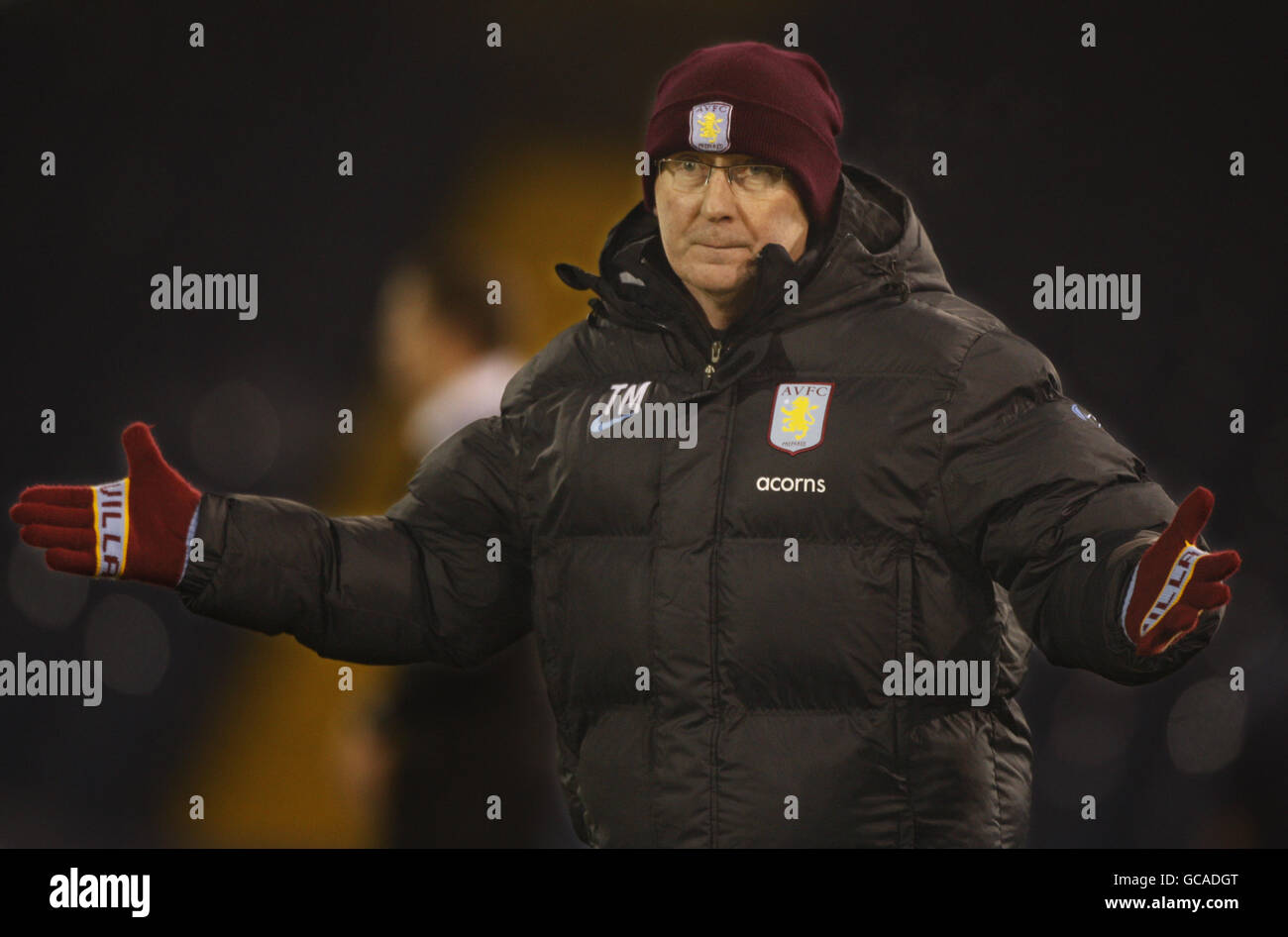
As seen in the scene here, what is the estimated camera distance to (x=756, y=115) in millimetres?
1883

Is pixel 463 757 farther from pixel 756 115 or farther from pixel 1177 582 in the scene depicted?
pixel 1177 582

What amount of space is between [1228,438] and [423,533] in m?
1.32

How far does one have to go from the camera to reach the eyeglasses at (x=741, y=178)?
1.90 meters

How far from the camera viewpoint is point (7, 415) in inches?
113

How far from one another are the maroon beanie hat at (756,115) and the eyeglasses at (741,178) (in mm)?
22

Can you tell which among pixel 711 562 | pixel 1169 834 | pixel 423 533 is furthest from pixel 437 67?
pixel 1169 834

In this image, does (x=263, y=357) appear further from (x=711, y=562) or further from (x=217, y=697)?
(x=711, y=562)

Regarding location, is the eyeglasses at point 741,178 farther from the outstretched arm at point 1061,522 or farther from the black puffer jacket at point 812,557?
the outstretched arm at point 1061,522

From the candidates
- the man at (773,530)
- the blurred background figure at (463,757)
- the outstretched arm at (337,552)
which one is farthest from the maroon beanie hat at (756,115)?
the blurred background figure at (463,757)

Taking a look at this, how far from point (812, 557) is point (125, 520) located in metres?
0.76

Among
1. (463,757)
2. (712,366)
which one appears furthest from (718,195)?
(463,757)

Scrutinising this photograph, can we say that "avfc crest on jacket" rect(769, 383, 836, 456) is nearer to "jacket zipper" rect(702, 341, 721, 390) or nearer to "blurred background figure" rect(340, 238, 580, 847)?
"jacket zipper" rect(702, 341, 721, 390)

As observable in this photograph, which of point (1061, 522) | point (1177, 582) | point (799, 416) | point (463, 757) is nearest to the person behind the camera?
point (1177, 582)

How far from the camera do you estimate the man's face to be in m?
1.89
